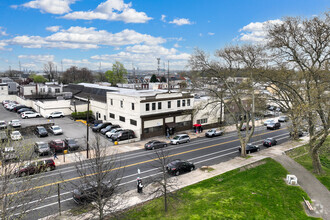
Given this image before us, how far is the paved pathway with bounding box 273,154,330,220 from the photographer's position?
18.2 meters

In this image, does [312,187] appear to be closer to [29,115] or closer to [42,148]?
[42,148]

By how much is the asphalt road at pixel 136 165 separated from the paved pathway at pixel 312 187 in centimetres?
534

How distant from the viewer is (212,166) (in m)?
27.4

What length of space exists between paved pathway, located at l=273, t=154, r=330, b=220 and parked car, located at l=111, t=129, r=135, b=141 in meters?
21.5

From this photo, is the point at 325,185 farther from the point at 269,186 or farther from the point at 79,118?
the point at 79,118

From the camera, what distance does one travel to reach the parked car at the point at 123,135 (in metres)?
37.6

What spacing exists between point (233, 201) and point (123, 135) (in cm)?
2295

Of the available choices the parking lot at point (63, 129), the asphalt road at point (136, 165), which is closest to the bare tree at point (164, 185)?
the asphalt road at point (136, 165)

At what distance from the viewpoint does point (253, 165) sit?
2791 cm

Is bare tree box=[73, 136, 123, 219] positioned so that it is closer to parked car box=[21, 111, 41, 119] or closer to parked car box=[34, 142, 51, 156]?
parked car box=[34, 142, 51, 156]

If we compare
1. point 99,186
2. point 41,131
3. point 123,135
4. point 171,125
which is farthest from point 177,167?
point 41,131

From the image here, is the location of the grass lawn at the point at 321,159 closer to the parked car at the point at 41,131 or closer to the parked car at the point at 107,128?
the parked car at the point at 107,128

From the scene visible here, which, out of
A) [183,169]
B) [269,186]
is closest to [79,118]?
[183,169]

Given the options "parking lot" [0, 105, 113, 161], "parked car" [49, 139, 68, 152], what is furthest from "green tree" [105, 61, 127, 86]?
"parked car" [49, 139, 68, 152]
